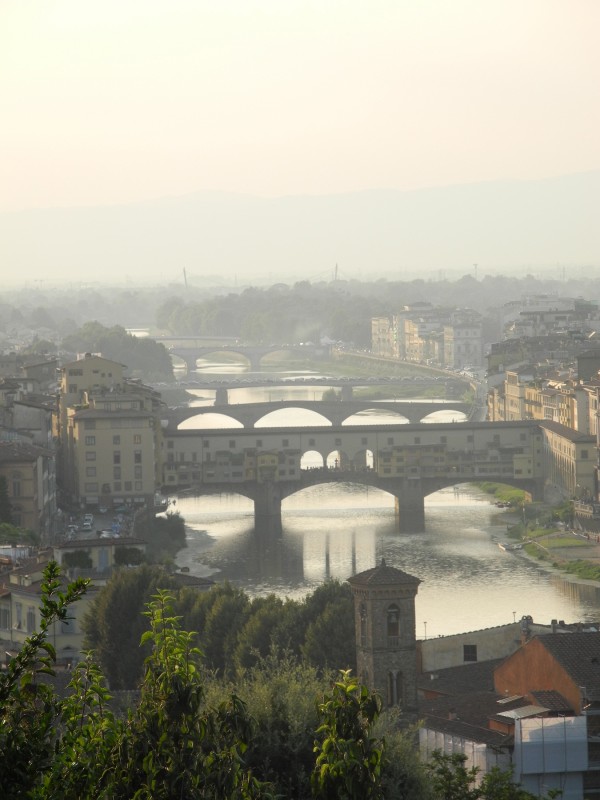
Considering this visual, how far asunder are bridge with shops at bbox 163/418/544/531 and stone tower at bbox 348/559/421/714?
20.1 metres

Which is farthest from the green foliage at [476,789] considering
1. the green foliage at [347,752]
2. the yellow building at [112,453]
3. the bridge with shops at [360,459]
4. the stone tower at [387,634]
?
the yellow building at [112,453]

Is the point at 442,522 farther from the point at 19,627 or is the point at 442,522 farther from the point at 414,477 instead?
the point at 19,627

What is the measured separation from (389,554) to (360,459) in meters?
9.21

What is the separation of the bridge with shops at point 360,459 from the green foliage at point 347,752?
91.4ft


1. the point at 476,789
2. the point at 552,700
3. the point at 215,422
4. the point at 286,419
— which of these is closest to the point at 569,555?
the point at 552,700

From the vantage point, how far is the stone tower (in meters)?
16.4

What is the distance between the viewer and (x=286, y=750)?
39.7 feet

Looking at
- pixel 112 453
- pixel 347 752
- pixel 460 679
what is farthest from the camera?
pixel 112 453

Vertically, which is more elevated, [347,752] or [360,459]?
[347,752]

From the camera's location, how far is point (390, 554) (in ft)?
104

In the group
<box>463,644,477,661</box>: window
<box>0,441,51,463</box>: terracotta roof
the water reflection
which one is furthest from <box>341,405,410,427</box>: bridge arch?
<box>463,644,477,661</box>: window

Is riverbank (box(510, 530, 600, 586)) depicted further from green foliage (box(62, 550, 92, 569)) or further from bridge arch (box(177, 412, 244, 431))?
bridge arch (box(177, 412, 244, 431))

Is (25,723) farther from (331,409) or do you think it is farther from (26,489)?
(331,409)

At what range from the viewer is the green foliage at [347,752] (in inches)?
340
